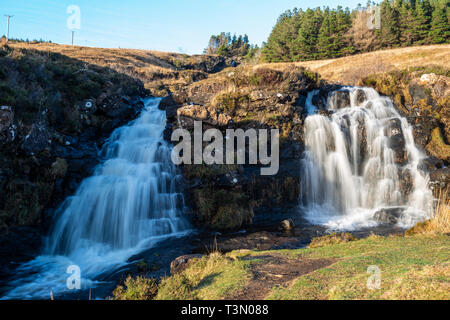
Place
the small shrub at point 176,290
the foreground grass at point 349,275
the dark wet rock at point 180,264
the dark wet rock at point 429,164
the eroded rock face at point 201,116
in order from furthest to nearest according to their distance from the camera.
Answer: the eroded rock face at point 201,116 < the dark wet rock at point 429,164 < the dark wet rock at point 180,264 < the small shrub at point 176,290 < the foreground grass at point 349,275

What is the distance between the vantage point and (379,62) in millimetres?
40500

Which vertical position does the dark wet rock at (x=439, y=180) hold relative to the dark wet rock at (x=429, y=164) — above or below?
below

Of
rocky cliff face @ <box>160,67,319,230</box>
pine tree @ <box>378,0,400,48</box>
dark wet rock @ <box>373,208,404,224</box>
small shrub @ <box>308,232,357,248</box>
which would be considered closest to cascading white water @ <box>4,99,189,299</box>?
rocky cliff face @ <box>160,67,319,230</box>

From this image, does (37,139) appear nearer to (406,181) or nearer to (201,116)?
(201,116)

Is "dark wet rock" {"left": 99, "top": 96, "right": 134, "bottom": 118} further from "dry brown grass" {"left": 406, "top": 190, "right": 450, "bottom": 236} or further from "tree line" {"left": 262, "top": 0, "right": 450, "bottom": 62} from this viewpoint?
"tree line" {"left": 262, "top": 0, "right": 450, "bottom": 62}

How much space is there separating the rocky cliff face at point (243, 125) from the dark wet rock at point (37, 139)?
240 inches

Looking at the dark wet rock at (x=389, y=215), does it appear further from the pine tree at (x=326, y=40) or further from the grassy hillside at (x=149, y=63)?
the pine tree at (x=326, y=40)

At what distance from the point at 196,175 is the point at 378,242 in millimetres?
8790

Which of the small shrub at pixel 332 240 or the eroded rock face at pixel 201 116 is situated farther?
the eroded rock face at pixel 201 116

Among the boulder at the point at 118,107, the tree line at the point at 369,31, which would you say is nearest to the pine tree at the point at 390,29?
the tree line at the point at 369,31

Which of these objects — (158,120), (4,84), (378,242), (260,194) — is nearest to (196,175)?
(260,194)

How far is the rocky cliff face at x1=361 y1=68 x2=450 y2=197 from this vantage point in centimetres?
1571

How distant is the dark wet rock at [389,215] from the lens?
Result: 13148mm

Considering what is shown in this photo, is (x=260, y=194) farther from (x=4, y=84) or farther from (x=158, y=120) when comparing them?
(x=4, y=84)
